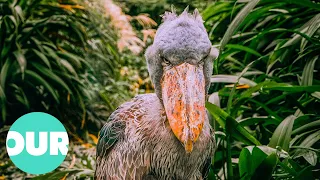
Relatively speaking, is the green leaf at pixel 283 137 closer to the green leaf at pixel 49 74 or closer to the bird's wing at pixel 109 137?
the bird's wing at pixel 109 137

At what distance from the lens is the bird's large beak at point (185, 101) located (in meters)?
1.25

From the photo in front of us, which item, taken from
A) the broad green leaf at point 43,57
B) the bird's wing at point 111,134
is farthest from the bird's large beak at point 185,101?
the broad green leaf at point 43,57

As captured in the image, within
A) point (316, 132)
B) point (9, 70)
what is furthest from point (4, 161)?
point (316, 132)

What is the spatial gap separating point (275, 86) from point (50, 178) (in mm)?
968

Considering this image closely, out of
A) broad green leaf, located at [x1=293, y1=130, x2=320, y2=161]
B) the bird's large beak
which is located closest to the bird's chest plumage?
the bird's large beak

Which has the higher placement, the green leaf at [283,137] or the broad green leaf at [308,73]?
the broad green leaf at [308,73]

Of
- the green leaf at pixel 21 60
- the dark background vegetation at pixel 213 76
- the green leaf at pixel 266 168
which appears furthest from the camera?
the green leaf at pixel 21 60

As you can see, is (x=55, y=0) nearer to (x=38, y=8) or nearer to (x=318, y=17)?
(x=38, y=8)

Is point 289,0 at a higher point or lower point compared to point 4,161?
higher

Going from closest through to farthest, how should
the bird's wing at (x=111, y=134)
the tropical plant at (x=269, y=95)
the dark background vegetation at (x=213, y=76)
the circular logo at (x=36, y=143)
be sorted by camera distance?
the bird's wing at (x=111, y=134) → the tropical plant at (x=269, y=95) → the dark background vegetation at (x=213, y=76) → the circular logo at (x=36, y=143)

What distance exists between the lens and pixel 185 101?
1.28 m

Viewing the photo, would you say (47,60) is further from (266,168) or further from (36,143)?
(266,168)

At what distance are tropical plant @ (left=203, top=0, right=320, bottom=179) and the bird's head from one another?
0.60 metres

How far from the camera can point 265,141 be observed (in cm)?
238
